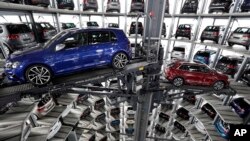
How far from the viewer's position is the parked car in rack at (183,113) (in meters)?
12.1

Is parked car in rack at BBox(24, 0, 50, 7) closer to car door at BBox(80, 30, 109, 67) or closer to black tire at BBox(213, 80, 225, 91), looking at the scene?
car door at BBox(80, 30, 109, 67)

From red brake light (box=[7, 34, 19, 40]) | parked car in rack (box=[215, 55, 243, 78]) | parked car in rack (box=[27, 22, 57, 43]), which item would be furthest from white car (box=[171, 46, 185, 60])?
red brake light (box=[7, 34, 19, 40])

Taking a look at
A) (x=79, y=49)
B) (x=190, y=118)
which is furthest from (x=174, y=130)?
(x=79, y=49)

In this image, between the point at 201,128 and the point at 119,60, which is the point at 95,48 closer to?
the point at 119,60

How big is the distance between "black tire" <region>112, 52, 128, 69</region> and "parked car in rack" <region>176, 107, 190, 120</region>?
27.4 feet

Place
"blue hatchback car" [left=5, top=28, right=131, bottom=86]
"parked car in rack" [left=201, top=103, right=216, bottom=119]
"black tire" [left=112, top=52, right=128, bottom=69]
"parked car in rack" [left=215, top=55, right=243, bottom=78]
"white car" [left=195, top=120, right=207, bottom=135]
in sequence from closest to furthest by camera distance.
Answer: "blue hatchback car" [left=5, top=28, right=131, bottom=86] → "black tire" [left=112, top=52, right=128, bottom=69] → "parked car in rack" [left=215, top=55, right=243, bottom=78] → "white car" [left=195, top=120, right=207, bottom=135] → "parked car in rack" [left=201, top=103, right=216, bottom=119]

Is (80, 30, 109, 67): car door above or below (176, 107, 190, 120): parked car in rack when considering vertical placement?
above

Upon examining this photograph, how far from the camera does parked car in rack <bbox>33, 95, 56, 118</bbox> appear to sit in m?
6.11

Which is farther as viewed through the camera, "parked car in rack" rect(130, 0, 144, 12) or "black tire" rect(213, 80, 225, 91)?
"parked car in rack" rect(130, 0, 144, 12)

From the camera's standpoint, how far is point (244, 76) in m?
7.66

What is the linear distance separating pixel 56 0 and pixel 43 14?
1.32 metres

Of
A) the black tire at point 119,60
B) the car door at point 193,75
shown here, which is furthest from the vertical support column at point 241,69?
the black tire at point 119,60

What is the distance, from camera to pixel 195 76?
7660mm

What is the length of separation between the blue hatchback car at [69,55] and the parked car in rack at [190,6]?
7.10 m
